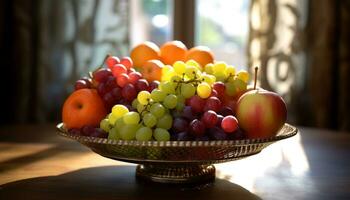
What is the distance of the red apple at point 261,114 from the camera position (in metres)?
0.97

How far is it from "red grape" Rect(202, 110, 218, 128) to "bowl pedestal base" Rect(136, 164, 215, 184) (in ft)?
0.36

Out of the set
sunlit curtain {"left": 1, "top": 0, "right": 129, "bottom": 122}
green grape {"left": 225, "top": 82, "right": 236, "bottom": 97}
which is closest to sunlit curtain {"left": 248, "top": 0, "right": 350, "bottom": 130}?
sunlit curtain {"left": 1, "top": 0, "right": 129, "bottom": 122}

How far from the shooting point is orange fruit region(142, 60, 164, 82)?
1100 mm

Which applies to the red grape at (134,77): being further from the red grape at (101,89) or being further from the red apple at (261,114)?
the red apple at (261,114)

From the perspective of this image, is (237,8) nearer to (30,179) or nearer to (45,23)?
(45,23)

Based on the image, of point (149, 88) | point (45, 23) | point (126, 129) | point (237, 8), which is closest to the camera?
point (126, 129)

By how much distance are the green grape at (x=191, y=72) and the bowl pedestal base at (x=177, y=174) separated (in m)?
0.18

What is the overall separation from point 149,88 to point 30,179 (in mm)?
306

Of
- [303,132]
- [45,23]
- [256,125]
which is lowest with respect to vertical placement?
[303,132]

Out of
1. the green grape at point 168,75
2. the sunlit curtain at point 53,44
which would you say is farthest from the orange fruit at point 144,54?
the sunlit curtain at point 53,44

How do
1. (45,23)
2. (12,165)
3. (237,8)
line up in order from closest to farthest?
(12,165)
(45,23)
(237,8)

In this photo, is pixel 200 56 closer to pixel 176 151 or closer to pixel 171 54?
pixel 171 54

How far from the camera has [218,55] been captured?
2.64 metres

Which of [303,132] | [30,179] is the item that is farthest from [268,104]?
[303,132]
